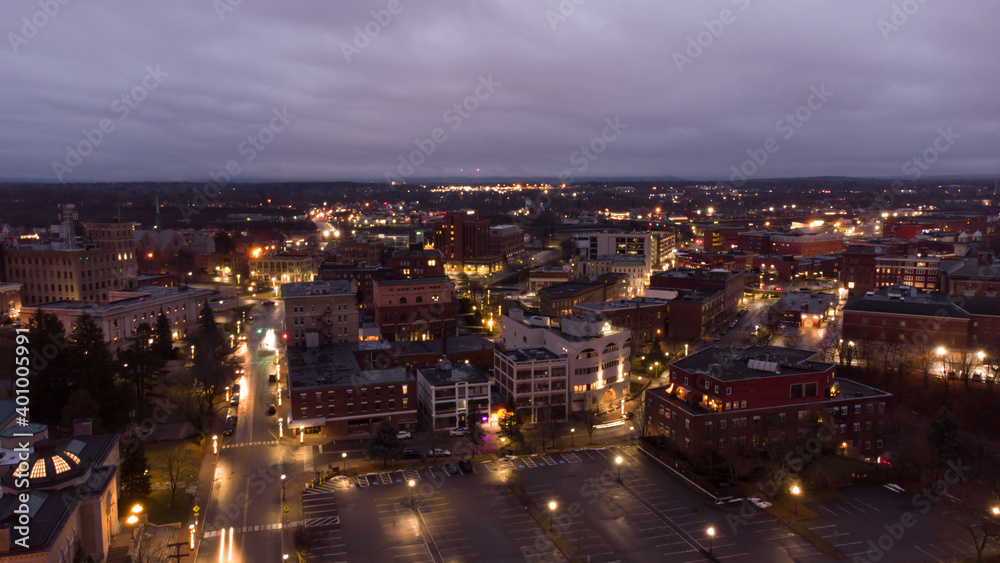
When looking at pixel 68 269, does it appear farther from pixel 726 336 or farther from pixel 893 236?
pixel 893 236

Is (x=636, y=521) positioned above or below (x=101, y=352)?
below

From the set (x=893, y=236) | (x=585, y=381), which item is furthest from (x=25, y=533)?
(x=893, y=236)

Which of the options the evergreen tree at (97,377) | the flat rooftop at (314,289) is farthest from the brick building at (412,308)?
the evergreen tree at (97,377)

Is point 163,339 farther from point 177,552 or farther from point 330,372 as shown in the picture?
point 177,552

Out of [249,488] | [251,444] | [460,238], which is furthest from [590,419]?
[460,238]

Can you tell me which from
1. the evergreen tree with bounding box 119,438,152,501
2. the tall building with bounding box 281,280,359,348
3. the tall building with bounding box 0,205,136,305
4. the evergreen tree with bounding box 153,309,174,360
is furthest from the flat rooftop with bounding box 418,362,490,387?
the tall building with bounding box 0,205,136,305

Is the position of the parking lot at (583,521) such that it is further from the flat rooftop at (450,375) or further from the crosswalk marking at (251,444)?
the flat rooftop at (450,375)
